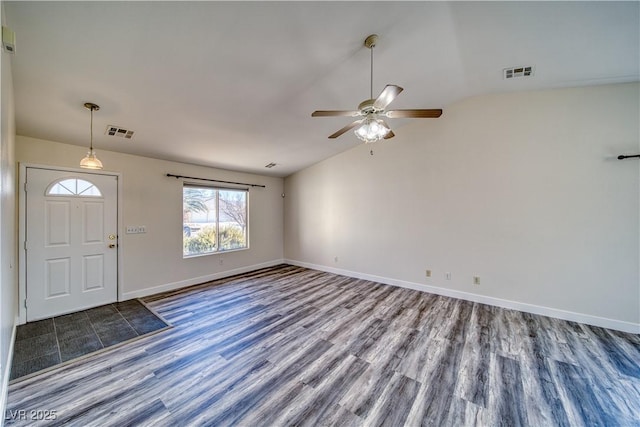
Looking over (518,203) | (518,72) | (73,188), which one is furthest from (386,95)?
(73,188)

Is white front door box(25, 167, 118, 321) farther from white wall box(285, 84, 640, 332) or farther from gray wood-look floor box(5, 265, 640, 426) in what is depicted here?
white wall box(285, 84, 640, 332)

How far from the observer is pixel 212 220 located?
533 cm

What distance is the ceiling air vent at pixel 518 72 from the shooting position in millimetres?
2929

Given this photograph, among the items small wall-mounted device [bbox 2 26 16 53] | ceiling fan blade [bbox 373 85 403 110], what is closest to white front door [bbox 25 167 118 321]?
small wall-mounted device [bbox 2 26 16 53]

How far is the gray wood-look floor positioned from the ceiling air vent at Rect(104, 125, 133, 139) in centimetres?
262

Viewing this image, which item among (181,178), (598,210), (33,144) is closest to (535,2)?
(598,210)

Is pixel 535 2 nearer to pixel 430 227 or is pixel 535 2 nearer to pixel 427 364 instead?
pixel 430 227

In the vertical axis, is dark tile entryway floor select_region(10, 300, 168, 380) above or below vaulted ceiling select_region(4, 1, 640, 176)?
below

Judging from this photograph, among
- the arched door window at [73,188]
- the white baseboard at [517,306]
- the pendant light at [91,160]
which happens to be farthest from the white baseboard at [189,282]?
the white baseboard at [517,306]

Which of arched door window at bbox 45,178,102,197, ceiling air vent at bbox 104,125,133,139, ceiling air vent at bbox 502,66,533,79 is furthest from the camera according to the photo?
arched door window at bbox 45,178,102,197

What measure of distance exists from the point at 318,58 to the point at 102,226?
417 centimetres

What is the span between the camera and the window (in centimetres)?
490

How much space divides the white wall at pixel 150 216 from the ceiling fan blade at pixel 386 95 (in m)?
4.18

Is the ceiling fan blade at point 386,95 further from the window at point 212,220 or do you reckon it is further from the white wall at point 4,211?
the window at point 212,220
